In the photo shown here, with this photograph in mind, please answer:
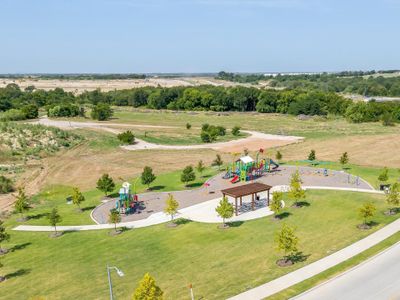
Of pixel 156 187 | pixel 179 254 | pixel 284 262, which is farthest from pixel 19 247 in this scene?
pixel 284 262

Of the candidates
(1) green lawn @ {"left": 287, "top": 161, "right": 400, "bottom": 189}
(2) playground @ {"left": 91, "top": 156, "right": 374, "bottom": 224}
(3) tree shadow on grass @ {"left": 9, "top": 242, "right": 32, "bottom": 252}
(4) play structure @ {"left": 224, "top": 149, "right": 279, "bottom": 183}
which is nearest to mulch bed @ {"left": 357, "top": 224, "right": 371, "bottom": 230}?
(2) playground @ {"left": 91, "top": 156, "right": 374, "bottom": 224}

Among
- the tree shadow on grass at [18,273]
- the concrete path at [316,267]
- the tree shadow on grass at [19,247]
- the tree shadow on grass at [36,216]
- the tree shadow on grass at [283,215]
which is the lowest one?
the tree shadow on grass at [36,216]

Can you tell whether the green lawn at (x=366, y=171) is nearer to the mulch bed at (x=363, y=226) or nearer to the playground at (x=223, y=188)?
the playground at (x=223, y=188)

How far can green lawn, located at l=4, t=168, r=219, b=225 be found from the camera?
43.7 meters

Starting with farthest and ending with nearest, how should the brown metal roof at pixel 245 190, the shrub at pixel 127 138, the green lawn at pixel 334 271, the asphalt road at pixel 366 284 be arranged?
the shrub at pixel 127 138 < the brown metal roof at pixel 245 190 < the green lawn at pixel 334 271 < the asphalt road at pixel 366 284

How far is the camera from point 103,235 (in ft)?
124

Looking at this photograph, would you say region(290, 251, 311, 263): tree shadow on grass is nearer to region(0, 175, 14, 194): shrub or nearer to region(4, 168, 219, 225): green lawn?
region(4, 168, 219, 225): green lawn

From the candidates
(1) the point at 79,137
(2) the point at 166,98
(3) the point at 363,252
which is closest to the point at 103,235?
(3) the point at 363,252

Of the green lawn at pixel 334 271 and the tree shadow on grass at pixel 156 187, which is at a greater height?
the green lawn at pixel 334 271

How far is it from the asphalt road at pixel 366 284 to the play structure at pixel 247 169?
2688 cm

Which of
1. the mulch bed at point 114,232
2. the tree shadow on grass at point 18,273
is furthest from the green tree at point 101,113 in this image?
the tree shadow on grass at point 18,273

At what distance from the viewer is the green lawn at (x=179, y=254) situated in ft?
88.4

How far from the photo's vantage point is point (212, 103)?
153750 mm

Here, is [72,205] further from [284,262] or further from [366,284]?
[366,284]
